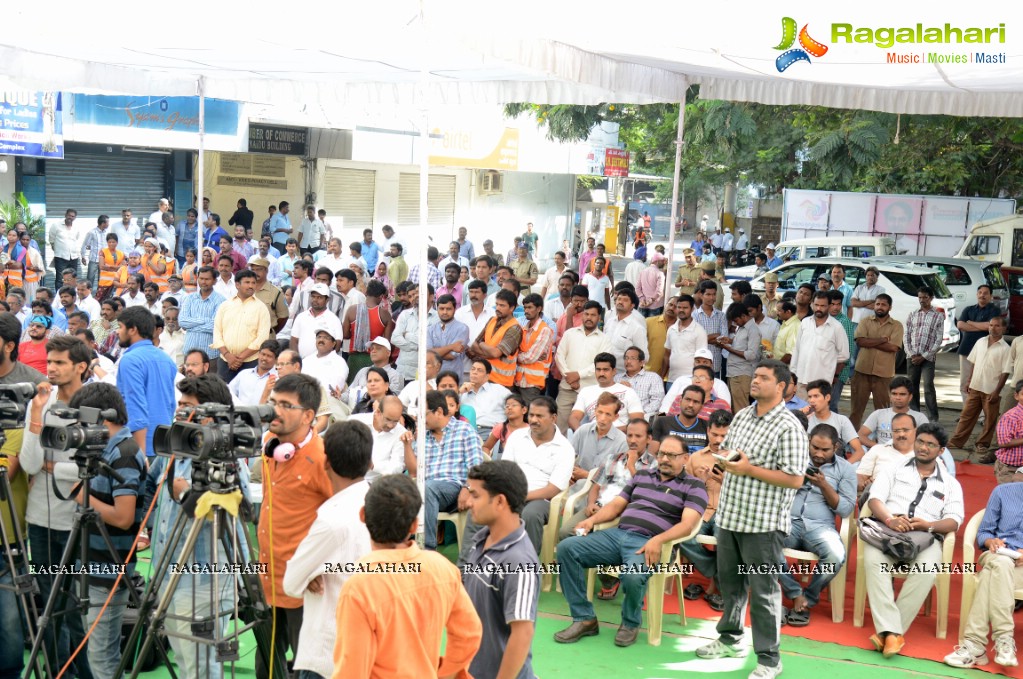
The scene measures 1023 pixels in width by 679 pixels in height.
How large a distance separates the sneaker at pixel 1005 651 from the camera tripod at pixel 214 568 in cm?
421

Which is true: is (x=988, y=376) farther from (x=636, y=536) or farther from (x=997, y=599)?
(x=636, y=536)

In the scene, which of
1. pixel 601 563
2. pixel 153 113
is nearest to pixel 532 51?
pixel 601 563

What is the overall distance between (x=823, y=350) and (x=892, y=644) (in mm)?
4594

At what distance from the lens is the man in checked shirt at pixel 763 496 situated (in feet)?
18.7

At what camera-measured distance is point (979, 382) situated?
11.4 meters

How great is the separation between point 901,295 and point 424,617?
50.9 feet

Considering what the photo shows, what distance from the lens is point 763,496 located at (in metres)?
5.76

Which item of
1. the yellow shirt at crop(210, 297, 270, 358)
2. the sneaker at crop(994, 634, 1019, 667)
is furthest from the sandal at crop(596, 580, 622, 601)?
the yellow shirt at crop(210, 297, 270, 358)

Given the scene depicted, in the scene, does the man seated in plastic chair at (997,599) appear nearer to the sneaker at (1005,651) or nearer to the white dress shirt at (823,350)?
the sneaker at (1005,651)

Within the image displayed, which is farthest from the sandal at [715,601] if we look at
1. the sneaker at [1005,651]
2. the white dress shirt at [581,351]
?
the white dress shirt at [581,351]

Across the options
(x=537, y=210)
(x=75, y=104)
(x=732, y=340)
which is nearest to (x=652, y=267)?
(x=732, y=340)

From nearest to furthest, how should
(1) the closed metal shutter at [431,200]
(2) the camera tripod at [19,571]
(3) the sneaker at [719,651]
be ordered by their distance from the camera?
(2) the camera tripod at [19,571], (3) the sneaker at [719,651], (1) the closed metal shutter at [431,200]

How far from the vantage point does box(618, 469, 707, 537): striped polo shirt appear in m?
6.67

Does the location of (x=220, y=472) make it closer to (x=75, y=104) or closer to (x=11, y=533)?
(x=11, y=533)
